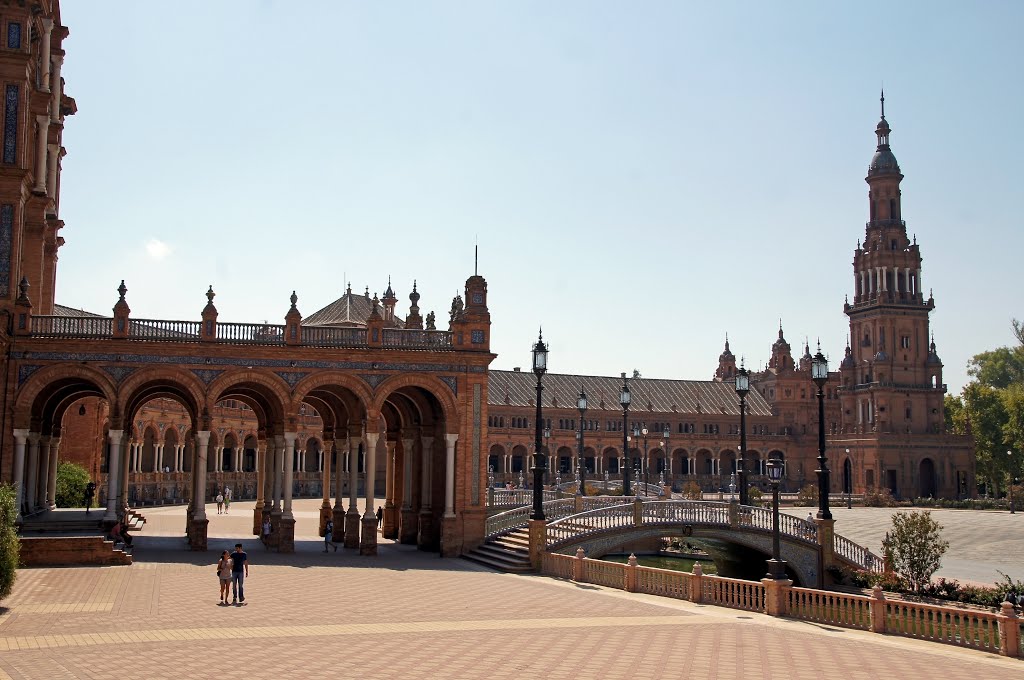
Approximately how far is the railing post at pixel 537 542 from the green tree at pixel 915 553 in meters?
12.9

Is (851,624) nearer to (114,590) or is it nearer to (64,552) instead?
(114,590)

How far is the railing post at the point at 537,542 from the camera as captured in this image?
110ft

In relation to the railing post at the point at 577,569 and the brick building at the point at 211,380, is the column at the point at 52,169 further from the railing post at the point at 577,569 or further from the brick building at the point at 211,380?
the railing post at the point at 577,569

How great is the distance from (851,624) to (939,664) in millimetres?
4342

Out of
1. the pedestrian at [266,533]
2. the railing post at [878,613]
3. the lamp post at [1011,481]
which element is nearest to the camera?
the railing post at [878,613]

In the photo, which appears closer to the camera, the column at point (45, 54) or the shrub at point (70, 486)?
the column at point (45, 54)

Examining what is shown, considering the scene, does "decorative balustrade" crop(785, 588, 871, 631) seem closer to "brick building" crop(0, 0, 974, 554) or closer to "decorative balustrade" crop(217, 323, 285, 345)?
"brick building" crop(0, 0, 974, 554)

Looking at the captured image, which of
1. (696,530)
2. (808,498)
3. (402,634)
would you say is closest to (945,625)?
(402,634)

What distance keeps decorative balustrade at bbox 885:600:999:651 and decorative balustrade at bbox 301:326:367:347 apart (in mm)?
21328

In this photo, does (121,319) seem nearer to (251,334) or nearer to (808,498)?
(251,334)

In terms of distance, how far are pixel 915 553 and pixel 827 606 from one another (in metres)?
14.3

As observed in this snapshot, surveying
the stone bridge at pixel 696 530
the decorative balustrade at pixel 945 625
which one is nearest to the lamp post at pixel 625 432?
the stone bridge at pixel 696 530

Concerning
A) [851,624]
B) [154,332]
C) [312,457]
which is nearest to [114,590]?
[154,332]

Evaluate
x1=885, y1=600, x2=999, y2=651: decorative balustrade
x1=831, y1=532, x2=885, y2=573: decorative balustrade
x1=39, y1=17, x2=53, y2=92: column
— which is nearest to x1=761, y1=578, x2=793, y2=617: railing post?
x1=885, y1=600, x2=999, y2=651: decorative balustrade
